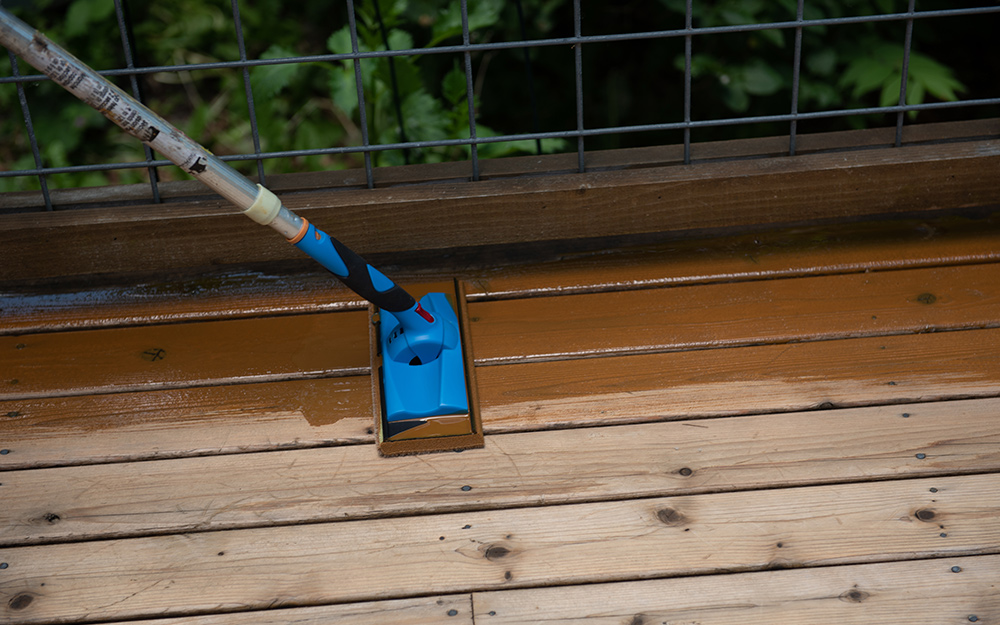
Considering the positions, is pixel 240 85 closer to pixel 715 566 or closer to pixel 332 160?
pixel 332 160

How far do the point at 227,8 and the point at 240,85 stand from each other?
45 centimetres

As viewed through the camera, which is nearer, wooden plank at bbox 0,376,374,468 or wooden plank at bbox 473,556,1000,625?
wooden plank at bbox 473,556,1000,625

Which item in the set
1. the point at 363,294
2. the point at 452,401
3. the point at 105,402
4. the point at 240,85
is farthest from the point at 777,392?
the point at 240,85

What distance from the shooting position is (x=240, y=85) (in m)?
3.08

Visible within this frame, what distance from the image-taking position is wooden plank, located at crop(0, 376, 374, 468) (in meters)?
1.11

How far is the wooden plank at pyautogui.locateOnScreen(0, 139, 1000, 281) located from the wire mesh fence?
0.07 meters

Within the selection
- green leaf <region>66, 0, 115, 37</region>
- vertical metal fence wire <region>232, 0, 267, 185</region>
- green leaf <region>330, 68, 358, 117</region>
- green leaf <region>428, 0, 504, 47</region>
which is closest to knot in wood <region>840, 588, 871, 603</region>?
vertical metal fence wire <region>232, 0, 267, 185</region>

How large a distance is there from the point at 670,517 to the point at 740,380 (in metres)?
0.29

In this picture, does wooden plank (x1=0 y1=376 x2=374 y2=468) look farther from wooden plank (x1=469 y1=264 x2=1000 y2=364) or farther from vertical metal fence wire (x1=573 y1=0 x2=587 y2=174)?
vertical metal fence wire (x1=573 y1=0 x2=587 y2=174)

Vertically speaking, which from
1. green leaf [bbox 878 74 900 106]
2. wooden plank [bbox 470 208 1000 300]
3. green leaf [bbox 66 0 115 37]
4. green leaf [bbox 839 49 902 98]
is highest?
green leaf [bbox 66 0 115 37]

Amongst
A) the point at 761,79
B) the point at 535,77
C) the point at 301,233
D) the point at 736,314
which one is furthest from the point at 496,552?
the point at 535,77

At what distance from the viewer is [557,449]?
109cm

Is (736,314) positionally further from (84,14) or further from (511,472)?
(84,14)

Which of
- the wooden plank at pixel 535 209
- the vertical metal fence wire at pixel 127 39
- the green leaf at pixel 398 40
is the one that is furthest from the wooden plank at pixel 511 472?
the green leaf at pixel 398 40
